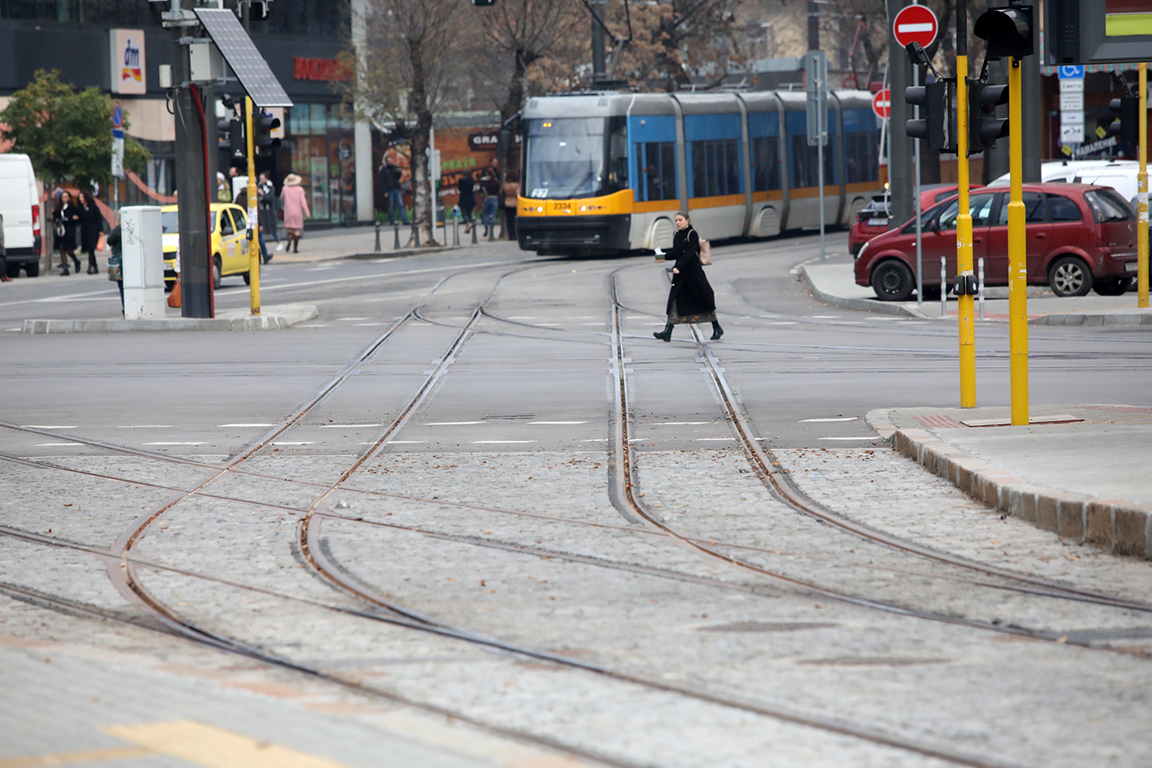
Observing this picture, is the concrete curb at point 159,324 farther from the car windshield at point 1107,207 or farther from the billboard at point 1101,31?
the billboard at point 1101,31

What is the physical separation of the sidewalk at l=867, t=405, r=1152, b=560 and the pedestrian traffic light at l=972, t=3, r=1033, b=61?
2399 millimetres

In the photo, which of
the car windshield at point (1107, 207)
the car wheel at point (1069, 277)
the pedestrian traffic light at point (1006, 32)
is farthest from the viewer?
the car wheel at point (1069, 277)

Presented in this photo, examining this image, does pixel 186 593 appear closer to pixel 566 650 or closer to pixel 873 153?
pixel 566 650

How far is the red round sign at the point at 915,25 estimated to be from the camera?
20453mm

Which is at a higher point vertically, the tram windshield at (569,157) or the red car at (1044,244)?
the tram windshield at (569,157)

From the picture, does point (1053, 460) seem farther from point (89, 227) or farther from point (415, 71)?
point (415, 71)

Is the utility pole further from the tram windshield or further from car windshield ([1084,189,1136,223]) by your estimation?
the tram windshield

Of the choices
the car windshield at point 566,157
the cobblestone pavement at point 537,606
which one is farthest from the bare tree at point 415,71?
the cobblestone pavement at point 537,606

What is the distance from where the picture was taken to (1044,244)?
23172 millimetres

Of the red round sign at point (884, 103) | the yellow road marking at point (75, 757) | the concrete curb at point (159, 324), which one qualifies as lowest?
the yellow road marking at point (75, 757)

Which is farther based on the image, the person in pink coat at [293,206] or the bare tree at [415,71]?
the bare tree at [415,71]

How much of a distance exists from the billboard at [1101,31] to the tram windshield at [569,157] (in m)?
24.1

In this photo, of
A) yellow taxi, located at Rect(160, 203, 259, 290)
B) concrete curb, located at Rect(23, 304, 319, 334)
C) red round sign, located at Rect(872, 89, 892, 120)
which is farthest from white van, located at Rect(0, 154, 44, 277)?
red round sign, located at Rect(872, 89, 892, 120)

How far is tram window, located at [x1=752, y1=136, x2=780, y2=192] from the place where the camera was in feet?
129
